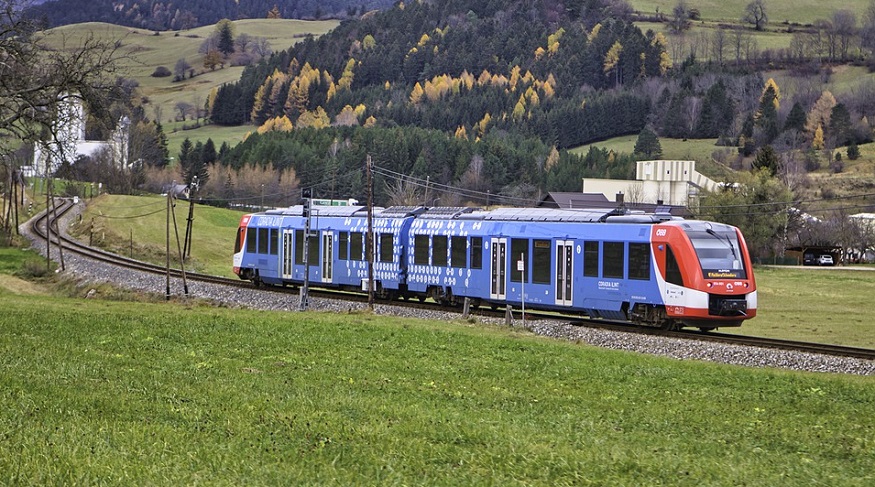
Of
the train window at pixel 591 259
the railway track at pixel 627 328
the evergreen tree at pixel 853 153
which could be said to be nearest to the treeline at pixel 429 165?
the evergreen tree at pixel 853 153

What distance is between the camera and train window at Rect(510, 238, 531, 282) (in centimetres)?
3866

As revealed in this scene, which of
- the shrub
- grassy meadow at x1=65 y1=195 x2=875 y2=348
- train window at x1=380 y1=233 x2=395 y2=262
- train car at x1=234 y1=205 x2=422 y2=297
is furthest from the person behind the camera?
the shrub

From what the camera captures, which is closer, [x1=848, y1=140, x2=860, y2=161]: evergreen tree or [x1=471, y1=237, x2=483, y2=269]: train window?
[x1=471, y1=237, x2=483, y2=269]: train window

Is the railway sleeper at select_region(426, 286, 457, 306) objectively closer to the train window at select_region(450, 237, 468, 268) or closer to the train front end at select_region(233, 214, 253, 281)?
the train window at select_region(450, 237, 468, 268)

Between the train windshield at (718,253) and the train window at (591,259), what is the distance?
375cm

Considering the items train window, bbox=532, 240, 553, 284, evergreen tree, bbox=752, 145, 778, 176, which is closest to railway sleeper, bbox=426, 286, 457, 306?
Answer: train window, bbox=532, 240, 553, 284

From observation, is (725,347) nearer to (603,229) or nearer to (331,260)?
(603,229)

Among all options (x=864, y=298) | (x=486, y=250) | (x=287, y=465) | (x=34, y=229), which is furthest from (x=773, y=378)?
(x=34, y=229)

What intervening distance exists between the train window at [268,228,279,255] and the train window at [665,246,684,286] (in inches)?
928

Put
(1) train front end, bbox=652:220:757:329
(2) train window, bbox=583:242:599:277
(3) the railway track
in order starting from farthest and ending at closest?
(2) train window, bbox=583:242:599:277, (1) train front end, bbox=652:220:757:329, (3) the railway track

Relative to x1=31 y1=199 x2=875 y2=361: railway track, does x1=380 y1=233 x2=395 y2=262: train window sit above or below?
above

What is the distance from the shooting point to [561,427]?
1427cm

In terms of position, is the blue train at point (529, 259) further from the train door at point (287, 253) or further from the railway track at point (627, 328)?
the railway track at point (627, 328)

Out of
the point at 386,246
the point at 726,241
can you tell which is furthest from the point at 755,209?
the point at 726,241
